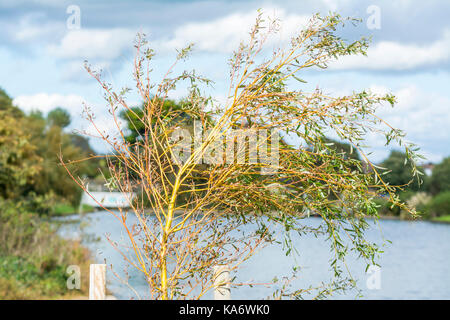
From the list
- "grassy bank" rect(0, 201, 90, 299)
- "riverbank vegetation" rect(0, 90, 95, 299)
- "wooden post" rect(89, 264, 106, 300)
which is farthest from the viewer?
"riverbank vegetation" rect(0, 90, 95, 299)

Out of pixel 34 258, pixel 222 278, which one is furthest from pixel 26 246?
pixel 222 278

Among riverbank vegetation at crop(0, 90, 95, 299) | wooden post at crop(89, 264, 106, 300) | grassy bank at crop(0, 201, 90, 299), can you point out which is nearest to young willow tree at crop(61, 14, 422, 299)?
wooden post at crop(89, 264, 106, 300)

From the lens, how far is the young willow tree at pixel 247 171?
3.14m

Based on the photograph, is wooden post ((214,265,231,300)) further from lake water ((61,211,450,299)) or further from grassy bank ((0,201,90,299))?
grassy bank ((0,201,90,299))

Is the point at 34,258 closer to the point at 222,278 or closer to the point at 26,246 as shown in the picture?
the point at 26,246

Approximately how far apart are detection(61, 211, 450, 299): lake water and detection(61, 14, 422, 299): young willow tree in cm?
616

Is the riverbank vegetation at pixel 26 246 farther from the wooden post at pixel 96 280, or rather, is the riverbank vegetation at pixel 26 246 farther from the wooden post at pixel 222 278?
the wooden post at pixel 222 278

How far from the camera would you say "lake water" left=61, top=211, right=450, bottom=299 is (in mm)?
12516

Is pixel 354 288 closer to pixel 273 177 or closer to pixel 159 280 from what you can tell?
pixel 273 177

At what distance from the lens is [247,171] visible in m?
3.26

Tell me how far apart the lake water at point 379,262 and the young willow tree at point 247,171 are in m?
6.16

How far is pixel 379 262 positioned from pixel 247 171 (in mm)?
16548

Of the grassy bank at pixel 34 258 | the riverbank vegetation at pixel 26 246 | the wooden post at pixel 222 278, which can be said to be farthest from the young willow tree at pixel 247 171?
the grassy bank at pixel 34 258
